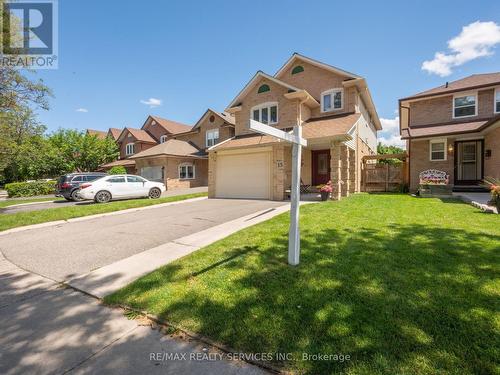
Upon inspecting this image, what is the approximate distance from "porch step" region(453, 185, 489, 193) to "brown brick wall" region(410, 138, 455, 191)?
57cm

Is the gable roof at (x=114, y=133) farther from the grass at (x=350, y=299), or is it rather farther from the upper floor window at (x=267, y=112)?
the grass at (x=350, y=299)

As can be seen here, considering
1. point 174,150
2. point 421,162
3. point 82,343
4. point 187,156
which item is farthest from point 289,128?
point 82,343

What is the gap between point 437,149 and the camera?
15492 mm

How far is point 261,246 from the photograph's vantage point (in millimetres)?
5367

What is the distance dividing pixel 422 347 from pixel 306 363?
1.13m

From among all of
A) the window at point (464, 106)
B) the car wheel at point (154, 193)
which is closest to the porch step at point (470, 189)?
the window at point (464, 106)

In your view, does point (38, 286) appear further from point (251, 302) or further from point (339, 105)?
point (339, 105)

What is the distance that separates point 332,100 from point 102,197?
1587cm

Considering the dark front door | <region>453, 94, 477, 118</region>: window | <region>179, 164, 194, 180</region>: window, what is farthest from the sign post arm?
<region>179, 164, 194, 180</region>: window

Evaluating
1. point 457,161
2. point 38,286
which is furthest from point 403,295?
point 457,161

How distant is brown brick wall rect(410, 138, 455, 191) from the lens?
15.1 m

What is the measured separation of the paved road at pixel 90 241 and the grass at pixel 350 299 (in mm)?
1871

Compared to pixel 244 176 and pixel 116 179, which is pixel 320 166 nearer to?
pixel 244 176

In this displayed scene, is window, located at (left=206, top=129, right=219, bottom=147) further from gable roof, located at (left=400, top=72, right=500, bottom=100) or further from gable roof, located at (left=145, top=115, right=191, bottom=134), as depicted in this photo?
gable roof, located at (left=400, top=72, right=500, bottom=100)
